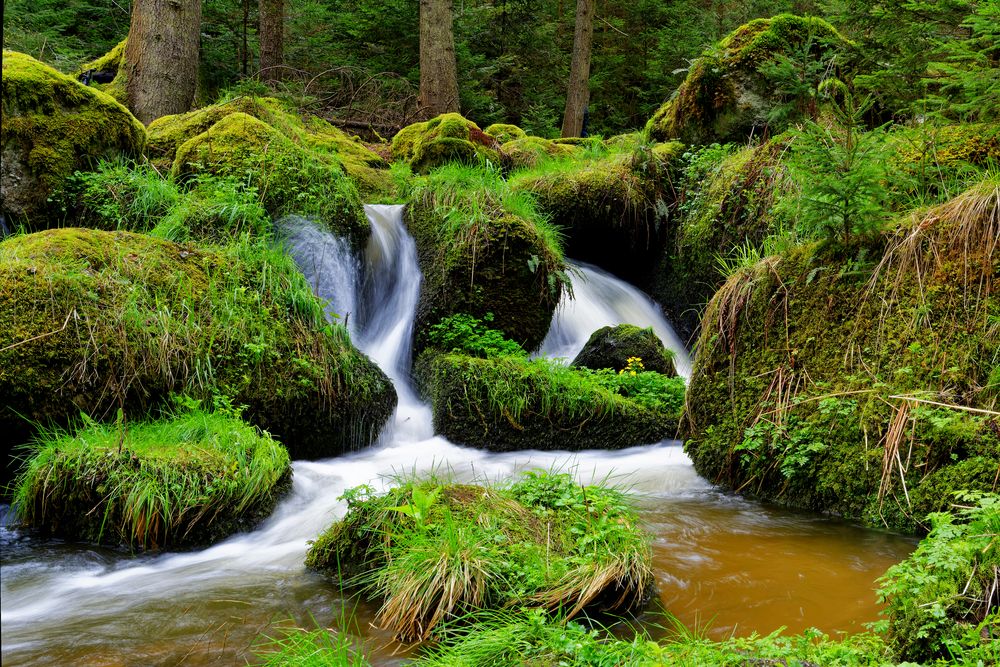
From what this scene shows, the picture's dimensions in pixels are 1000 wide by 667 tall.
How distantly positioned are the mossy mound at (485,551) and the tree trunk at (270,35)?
12.7m

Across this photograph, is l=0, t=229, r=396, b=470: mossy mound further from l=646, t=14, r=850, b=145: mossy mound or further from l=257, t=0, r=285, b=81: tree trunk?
l=257, t=0, r=285, b=81: tree trunk

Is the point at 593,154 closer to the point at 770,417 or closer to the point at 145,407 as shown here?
the point at 770,417

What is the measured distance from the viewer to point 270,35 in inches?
592

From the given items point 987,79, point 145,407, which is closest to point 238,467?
point 145,407

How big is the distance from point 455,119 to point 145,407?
752cm

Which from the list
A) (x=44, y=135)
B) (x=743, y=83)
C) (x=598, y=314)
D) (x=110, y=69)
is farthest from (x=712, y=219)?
(x=110, y=69)

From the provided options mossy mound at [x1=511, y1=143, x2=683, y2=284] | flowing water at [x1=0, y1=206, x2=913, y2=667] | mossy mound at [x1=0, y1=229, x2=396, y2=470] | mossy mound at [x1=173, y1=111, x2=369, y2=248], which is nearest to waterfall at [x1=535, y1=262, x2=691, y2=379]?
mossy mound at [x1=511, y1=143, x2=683, y2=284]

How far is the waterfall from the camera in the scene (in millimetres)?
9359

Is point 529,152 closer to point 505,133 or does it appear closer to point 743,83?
point 505,133

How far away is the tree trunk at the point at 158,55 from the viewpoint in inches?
428

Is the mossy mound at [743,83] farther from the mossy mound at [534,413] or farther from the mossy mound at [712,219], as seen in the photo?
the mossy mound at [534,413]

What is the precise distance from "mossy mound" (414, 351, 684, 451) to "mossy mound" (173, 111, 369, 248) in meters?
2.40

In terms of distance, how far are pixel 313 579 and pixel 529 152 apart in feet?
30.7

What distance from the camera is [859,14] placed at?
7.35 meters
